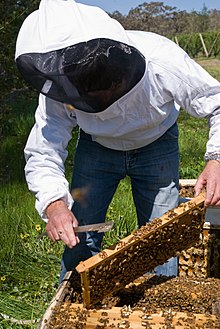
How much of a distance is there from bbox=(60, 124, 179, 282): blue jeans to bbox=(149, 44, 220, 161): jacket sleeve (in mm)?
362

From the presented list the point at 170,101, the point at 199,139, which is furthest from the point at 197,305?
the point at 199,139

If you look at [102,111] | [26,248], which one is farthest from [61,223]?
[26,248]

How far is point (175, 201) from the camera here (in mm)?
2729

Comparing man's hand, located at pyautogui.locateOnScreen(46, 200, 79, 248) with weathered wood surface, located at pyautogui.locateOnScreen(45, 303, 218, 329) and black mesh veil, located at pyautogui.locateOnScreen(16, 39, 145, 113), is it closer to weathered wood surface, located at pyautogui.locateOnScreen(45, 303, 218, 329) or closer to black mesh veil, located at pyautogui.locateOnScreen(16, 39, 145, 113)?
weathered wood surface, located at pyautogui.locateOnScreen(45, 303, 218, 329)

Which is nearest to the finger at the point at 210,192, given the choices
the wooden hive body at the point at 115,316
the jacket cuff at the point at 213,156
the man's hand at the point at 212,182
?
the man's hand at the point at 212,182

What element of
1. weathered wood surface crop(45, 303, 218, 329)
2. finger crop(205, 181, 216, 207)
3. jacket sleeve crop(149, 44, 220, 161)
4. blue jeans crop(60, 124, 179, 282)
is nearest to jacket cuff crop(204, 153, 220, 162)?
jacket sleeve crop(149, 44, 220, 161)

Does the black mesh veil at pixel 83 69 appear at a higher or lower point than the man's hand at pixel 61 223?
higher

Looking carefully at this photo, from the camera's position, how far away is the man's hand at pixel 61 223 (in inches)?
78.2

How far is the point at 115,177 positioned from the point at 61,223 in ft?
2.36

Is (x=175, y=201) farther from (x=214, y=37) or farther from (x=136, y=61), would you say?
(x=214, y=37)

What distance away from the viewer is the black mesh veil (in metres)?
2.00

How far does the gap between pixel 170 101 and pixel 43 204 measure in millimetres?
833

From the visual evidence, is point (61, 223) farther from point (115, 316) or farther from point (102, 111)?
point (102, 111)

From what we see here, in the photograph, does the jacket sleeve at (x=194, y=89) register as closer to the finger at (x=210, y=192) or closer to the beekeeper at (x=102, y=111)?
the beekeeper at (x=102, y=111)
